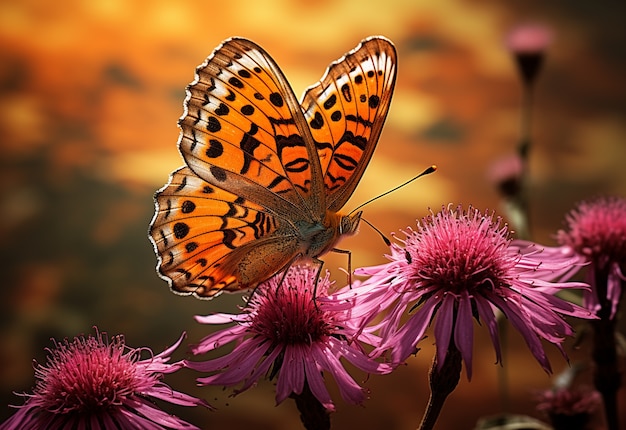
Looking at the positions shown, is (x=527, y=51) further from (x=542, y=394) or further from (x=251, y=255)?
(x=251, y=255)

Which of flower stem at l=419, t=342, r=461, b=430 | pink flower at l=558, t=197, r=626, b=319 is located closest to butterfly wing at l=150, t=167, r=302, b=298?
flower stem at l=419, t=342, r=461, b=430

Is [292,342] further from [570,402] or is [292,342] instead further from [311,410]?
[570,402]

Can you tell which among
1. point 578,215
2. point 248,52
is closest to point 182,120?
point 248,52

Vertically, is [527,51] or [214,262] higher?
[527,51]

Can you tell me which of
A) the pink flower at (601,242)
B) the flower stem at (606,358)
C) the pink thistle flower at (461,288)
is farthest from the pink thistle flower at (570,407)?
the pink thistle flower at (461,288)

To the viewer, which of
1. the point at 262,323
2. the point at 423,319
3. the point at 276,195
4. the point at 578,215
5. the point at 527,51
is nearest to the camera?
the point at 423,319

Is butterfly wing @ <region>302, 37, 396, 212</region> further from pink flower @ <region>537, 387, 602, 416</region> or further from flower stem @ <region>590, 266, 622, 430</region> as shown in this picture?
pink flower @ <region>537, 387, 602, 416</region>

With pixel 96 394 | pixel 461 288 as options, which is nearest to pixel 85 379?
pixel 96 394
